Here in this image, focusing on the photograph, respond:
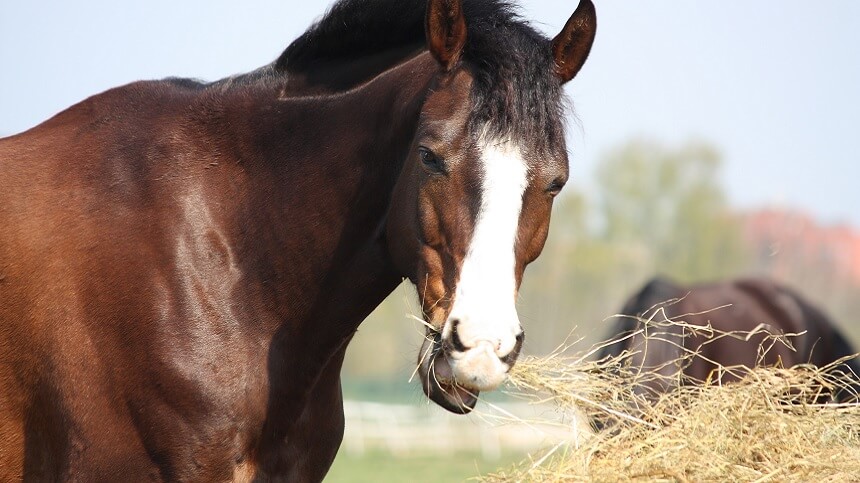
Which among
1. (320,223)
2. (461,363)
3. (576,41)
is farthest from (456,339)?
(576,41)

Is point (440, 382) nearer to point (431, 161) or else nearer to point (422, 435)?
point (431, 161)

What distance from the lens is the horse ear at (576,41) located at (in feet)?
12.2

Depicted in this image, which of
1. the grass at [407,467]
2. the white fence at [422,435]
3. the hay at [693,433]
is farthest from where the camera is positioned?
the white fence at [422,435]

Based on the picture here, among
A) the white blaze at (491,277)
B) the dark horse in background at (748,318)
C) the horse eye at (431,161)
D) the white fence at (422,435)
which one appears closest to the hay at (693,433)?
the white blaze at (491,277)

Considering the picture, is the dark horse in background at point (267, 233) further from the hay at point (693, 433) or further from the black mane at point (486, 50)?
the hay at point (693, 433)

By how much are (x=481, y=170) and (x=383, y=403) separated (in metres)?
26.3

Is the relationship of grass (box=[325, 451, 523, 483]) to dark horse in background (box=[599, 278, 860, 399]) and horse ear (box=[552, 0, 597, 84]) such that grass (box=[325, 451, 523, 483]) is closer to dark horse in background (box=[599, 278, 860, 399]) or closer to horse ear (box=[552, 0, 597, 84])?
dark horse in background (box=[599, 278, 860, 399])

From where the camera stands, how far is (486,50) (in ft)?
11.6

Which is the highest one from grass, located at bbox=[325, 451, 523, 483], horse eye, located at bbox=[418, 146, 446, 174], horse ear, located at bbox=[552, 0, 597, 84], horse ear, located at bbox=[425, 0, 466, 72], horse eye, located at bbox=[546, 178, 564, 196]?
horse ear, located at bbox=[425, 0, 466, 72]

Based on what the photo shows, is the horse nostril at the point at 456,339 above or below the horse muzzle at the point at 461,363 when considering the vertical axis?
above

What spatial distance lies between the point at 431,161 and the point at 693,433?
1.50 metres

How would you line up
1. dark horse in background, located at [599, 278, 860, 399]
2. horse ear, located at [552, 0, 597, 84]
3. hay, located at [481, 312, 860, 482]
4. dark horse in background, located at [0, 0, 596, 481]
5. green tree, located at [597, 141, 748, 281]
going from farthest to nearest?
green tree, located at [597, 141, 748, 281] → dark horse in background, located at [599, 278, 860, 399] → horse ear, located at [552, 0, 597, 84] → hay, located at [481, 312, 860, 482] → dark horse in background, located at [0, 0, 596, 481]

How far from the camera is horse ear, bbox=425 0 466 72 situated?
3.51 metres

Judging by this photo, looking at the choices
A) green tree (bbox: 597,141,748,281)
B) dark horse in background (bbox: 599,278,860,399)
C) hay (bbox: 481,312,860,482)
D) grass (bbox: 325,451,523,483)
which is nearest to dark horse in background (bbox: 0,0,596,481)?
hay (bbox: 481,312,860,482)
